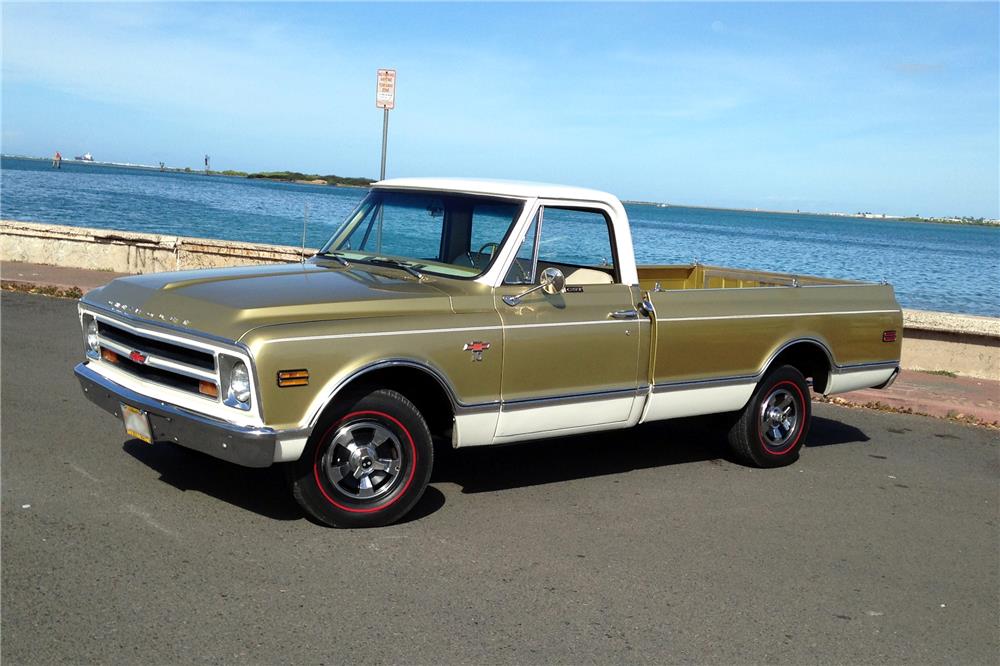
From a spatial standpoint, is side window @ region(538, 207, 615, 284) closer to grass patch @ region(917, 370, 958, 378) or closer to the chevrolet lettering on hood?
the chevrolet lettering on hood

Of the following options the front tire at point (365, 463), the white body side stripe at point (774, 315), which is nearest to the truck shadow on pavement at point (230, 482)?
the front tire at point (365, 463)

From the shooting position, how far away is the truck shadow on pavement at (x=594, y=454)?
679 cm

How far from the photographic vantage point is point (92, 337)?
5953 millimetres

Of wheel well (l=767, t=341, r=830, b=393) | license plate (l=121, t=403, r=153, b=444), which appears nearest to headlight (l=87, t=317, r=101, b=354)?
license plate (l=121, t=403, r=153, b=444)

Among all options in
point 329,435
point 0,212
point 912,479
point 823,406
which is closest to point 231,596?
point 329,435

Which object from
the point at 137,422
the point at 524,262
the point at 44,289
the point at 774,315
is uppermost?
the point at 524,262

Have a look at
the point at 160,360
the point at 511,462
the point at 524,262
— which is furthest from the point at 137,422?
the point at 511,462

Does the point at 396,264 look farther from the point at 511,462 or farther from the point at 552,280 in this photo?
the point at 511,462

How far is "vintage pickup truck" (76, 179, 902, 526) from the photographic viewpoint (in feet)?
16.7

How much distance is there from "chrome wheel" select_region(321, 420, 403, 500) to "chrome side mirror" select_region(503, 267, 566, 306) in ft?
3.64

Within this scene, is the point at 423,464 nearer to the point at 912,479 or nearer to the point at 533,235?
the point at 533,235

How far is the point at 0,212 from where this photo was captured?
42.2 m

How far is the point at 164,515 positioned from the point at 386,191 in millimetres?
2606

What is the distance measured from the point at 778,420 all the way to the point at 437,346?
318 centimetres
